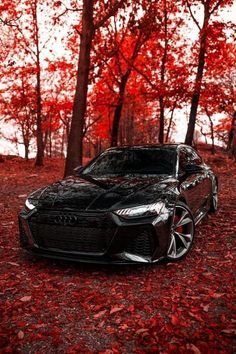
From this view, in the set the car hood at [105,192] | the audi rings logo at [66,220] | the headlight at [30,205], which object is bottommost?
the audi rings logo at [66,220]

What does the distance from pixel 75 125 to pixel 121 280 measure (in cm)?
768

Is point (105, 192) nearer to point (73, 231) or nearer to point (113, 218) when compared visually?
point (113, 218)

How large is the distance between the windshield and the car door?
0.72 feet

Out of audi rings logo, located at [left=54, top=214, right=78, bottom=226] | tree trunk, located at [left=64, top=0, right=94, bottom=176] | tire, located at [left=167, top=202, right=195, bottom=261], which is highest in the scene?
tree trunk, located at [left=64, top=0, right=94, bottom=176]

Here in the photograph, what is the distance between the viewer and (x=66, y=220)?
4.23 m

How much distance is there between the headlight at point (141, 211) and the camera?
412cm

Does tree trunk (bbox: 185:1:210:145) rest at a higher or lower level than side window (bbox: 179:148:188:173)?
higher

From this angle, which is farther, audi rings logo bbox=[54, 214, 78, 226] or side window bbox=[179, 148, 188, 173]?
side window bbox=[179, 148, 188, 173]

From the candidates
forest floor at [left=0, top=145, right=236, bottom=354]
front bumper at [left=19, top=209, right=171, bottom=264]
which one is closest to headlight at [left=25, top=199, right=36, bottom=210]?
front bumper at [left=19, top=209, right=171, bottom=264]

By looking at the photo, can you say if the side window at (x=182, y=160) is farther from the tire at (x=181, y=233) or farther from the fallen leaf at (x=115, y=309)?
the fallen leaf at (x=115, y=309)

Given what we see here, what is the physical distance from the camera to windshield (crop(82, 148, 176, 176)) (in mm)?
5586

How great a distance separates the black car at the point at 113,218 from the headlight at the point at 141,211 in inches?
0.5

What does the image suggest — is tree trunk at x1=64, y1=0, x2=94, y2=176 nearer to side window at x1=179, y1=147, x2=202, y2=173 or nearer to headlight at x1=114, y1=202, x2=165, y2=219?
side window at x1=179, y1=147, x2=202, y2=173

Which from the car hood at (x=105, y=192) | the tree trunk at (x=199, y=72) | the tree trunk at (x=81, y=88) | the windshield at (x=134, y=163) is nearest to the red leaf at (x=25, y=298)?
the car hood at (x=105, y=192)
